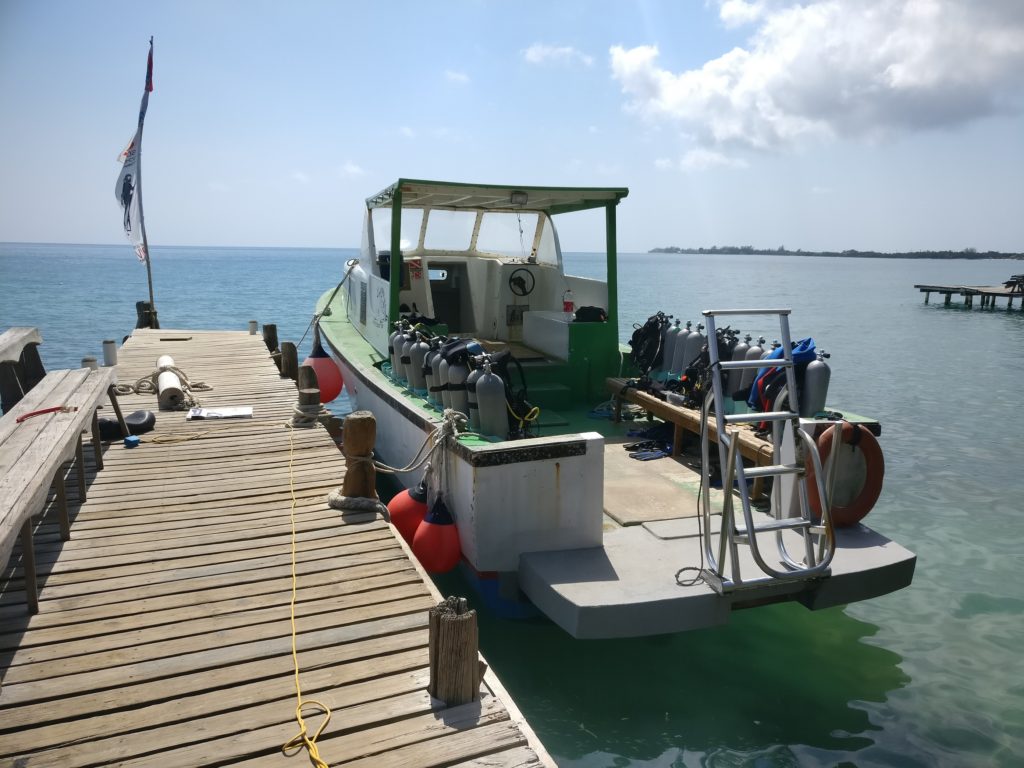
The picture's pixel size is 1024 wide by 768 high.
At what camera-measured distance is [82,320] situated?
32.1 meters

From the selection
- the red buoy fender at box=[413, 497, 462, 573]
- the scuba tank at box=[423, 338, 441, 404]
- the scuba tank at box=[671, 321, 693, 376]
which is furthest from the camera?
the scuba tank at box=[671, 321, 693, 376]

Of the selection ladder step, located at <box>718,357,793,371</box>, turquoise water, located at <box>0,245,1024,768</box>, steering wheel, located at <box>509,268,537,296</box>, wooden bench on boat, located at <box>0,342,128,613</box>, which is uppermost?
steering wheel, located at <box>509,268,537,296</box>

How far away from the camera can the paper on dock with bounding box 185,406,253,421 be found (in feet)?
24.5

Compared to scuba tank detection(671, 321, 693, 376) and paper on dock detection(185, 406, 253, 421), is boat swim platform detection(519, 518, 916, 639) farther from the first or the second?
paper on dock detection(185, 406, 253, 421)

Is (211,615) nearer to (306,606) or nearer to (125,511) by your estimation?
(306,606)

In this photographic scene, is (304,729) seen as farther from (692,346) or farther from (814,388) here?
(692,346)

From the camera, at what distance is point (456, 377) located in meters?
5.63

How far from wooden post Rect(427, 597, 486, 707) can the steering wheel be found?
22.9ft

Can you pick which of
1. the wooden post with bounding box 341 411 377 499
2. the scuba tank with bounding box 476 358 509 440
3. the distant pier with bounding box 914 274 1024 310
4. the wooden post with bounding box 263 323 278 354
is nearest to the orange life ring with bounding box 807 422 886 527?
the scuba tank with bounding box 476 358 509 440

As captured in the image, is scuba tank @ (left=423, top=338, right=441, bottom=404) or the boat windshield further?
the boat windshield

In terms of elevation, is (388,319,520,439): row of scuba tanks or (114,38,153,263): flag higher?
(114,38,153,263): flag

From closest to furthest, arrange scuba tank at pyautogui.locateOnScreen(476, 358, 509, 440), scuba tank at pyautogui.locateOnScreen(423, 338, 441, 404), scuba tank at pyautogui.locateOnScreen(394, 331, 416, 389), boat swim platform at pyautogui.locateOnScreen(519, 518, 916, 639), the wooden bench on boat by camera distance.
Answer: the wooden bench on boat, boat swim platform at pyautogui.locateOnScreen(519, 518, 916, 639), scuba tank at pyautogui.locateOnScreen(476, 358, 509, 440), scuba tank at pyautogui.locateOnScreen(423, 338, 441, 404), scuba tank at pyautogui.locateOnScreen(394, 331, 416, 389)

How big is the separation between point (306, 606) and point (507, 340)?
6.09m

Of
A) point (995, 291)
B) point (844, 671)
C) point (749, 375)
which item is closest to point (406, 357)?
point (749, 375)
